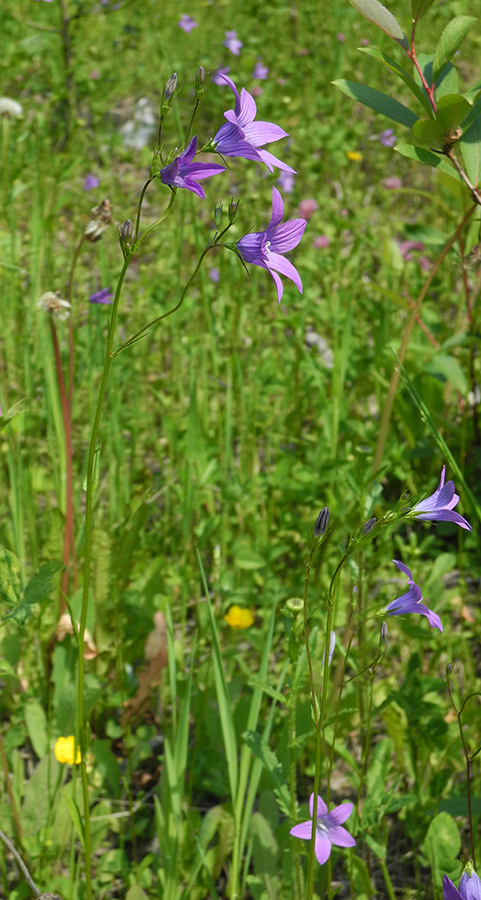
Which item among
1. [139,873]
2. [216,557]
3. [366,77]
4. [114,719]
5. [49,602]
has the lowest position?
[114,719]

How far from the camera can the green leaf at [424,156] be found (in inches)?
38.7

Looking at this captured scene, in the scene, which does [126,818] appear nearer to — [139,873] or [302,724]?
[139,873]

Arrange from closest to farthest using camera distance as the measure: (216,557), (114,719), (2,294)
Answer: (216,557)
(114,719)
(2,294)

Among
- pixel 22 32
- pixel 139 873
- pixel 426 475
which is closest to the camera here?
pixel 139 873

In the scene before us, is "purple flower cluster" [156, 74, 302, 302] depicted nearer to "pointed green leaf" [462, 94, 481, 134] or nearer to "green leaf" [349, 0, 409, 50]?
"green leaf" [349, 0, 409, 50]

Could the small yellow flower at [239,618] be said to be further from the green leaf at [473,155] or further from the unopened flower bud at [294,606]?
the green leaf at [473,155]

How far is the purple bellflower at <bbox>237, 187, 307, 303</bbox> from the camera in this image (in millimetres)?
733

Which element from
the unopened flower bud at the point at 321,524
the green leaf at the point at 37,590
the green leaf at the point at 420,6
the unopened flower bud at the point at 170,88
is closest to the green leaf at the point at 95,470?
the green leaf at the point at 37,590

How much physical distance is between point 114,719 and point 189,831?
0.39 metres

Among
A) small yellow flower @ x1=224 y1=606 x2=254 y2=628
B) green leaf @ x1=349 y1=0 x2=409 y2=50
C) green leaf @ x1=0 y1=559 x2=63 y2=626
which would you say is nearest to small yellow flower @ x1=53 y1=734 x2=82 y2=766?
small yellow flower @ x1=224 y1=606 x2=254 y2=628

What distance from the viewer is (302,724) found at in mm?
1221

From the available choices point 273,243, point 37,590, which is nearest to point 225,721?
point 37,590

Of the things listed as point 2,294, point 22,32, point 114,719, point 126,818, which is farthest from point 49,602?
point 22,32

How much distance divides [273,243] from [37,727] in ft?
3.33
